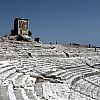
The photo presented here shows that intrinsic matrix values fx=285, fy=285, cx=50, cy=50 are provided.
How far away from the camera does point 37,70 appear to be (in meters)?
16.0

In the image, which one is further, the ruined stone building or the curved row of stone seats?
the ruined stone building

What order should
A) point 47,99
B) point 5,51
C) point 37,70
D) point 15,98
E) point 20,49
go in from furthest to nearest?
1. point 20,49
2. point 5,51
3. point 37,70
4. point 47,99
5. point 15,98

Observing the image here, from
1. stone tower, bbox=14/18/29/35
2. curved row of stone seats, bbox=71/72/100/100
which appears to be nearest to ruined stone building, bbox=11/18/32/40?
stone tower, bbox=14/18/29/35

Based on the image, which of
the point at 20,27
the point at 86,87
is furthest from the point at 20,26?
the point at 86,87

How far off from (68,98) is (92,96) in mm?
2329

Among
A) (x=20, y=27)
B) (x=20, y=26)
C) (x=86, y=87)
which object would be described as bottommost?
(x=86, y=87)

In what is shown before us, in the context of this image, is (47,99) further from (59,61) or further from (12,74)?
(59,61)

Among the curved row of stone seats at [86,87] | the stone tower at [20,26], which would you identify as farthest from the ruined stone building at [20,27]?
the curved row of stone seats at [86,87]

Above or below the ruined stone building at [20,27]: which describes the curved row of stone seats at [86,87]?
below

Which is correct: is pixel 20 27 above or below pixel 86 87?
above

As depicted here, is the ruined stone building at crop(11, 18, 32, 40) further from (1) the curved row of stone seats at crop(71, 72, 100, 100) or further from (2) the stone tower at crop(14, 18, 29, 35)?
(1) the curved row of stone seats at crop(71, 72, 100, 100)

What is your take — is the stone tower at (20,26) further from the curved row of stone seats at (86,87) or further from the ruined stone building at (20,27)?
the curved row of stone seats at (86,87)

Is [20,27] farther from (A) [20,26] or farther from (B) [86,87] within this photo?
(B) [86,87]

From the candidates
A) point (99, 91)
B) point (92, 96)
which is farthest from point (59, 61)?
point (92, 96)
